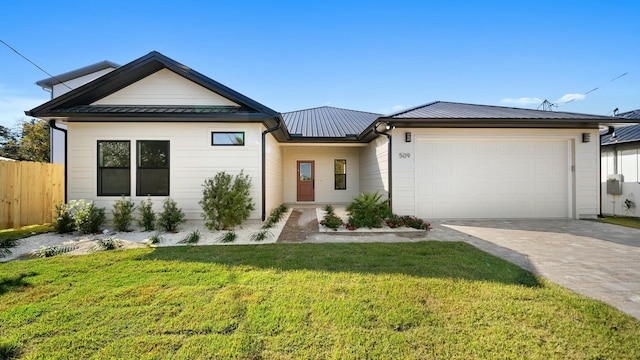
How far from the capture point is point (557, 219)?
314 inches

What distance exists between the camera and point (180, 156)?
7.45m

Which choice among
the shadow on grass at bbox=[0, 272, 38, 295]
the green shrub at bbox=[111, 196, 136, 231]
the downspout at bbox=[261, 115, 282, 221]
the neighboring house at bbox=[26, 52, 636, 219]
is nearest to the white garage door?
the neighboring house at bbox=[26, 52, 636, 219]

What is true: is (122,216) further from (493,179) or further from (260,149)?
(493,179)

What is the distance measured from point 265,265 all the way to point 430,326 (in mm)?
2437

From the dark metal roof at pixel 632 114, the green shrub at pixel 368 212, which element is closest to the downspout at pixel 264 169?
the green shrub at pixel 368 212

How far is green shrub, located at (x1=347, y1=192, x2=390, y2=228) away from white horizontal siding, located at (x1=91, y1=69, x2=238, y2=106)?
15.9 feet

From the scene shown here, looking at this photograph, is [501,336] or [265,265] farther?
[265,265]

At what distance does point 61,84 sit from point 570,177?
22.9m

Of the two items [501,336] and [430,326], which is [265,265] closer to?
[430,326]

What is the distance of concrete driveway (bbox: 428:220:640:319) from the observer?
3.11 metres

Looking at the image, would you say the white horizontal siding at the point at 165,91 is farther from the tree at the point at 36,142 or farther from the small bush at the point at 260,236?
the tree at the point at 36,142

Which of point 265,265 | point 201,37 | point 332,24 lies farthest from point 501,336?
point 201,37

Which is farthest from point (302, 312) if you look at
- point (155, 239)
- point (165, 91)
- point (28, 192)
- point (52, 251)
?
point (28, 192)

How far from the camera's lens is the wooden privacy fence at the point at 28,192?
6.82m
